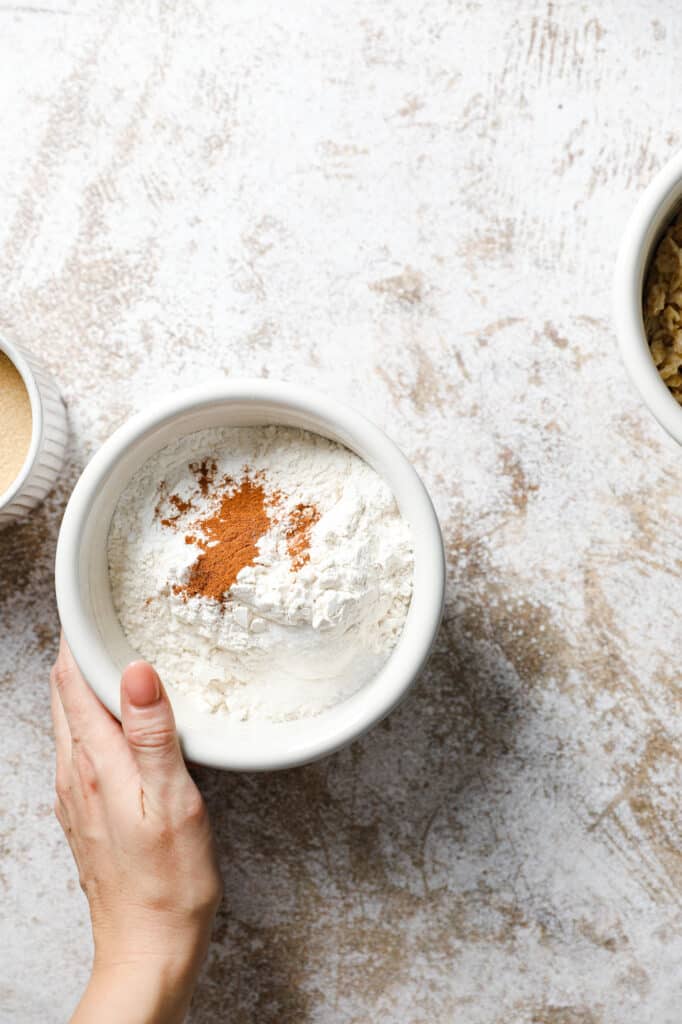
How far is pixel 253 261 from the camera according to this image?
967 mm

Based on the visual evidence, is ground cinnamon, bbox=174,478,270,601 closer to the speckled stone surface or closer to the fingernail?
the fingernail

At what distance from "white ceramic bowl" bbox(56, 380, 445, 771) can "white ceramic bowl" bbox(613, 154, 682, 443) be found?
0.20 meters

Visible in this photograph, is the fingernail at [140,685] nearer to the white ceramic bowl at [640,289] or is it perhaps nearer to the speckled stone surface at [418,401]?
the speckled stone surface at [418,401]

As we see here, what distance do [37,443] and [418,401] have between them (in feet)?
1.27

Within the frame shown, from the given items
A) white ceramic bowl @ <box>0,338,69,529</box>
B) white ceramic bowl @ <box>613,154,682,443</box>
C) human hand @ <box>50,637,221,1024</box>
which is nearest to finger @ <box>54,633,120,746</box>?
human hand @ <box>50,637,221,1024</box>

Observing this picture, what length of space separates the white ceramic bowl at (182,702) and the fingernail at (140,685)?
2cm

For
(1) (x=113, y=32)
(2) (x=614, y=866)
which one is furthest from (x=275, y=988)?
(1) (x=113, y=32)

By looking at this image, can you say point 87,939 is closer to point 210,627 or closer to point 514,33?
point 210,627

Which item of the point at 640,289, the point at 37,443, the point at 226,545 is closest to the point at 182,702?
the point at 226,545

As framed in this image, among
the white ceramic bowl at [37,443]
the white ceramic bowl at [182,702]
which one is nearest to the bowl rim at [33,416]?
the white ceramic bowl at [37,443]

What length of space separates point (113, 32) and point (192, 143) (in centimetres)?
15

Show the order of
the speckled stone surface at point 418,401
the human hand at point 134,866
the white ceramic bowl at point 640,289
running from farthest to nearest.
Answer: the speckled stone surface at point 418,401 → the human hand at point 134,866 → the white ceramic bowl at point 640,289

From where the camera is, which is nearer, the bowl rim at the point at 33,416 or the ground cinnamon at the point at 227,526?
the ground cinnamon at the point at 227,526

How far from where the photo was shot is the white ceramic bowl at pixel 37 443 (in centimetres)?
87
